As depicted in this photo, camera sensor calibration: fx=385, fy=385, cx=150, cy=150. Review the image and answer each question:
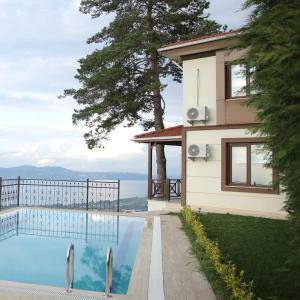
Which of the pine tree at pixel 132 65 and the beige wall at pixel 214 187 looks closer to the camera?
the beige wall at pixel 214 187

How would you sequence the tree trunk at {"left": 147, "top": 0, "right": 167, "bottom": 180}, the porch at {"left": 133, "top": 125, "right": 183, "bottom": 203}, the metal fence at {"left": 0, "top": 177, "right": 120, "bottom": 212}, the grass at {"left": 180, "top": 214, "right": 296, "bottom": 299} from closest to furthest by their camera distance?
the grass at {"left": 180, "top": 214, "right": 296, "bottom": 299} → the porch at {"left": 133, "top": 125, "right": 183, "bottom": 203} → the metal fence at {"left": 0, "top": 177, "right": 120, "bottom": 212} → the tree trunk at {"left": 147, "top": 0, "right": 167, "bottom": 180}

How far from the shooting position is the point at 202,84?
14297 mm

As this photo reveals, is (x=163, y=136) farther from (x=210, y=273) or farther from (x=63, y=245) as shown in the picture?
(x=210, y=273)

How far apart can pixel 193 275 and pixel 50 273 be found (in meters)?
3.00

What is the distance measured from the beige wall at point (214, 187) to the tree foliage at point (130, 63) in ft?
21.1

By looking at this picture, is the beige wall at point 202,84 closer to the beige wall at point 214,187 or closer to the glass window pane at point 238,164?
the beige wall at point 214,187

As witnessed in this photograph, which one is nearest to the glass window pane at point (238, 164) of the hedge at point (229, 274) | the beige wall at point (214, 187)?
the beige wall at point (214, 187)

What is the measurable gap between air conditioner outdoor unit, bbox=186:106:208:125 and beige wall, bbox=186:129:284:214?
494 millimetres

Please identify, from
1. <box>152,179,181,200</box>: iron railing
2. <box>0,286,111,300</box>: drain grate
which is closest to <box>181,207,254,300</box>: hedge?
<box>0,286,111,300</box>: drain grate

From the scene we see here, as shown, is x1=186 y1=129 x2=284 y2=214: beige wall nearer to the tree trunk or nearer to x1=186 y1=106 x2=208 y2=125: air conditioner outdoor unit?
x1=186 y1=106 x2=208 y2=125: air conditioner outdoor unit

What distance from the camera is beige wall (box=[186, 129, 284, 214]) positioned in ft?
43.6

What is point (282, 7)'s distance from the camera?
11.6 ft

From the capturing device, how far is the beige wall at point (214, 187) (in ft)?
43.6

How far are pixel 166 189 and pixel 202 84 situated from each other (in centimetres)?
474
